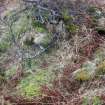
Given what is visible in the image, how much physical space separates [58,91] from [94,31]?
121 centimetres

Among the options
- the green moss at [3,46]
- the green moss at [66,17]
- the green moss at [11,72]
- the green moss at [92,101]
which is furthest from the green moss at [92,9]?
the green moss at [92,101]

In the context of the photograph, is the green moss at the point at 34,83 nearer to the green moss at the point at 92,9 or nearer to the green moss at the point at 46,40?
the green moss at the point at 46,40

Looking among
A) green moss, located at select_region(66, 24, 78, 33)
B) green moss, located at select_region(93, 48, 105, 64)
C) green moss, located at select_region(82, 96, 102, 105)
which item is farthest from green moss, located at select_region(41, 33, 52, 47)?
green moss, located at select_region(82, 96, 102, 105)

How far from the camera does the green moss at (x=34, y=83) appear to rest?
13.2 ft

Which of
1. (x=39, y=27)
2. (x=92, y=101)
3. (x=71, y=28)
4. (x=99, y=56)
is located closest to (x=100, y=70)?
(x=99, y=56)

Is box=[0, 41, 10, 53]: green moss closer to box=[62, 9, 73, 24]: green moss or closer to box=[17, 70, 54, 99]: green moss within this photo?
box=[17, 70, 54, 99]: green moss

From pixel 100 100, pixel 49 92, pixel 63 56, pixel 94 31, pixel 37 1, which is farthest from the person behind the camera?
pixel 37 1

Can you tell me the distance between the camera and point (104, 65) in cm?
405

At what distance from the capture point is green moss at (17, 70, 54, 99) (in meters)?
4.03

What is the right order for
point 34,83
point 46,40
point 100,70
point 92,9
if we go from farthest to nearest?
point 92,9
point 46,40
point 34,83
point 100,70

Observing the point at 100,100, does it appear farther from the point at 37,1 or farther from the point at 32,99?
the point at 37,1

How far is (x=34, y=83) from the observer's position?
13.7ft

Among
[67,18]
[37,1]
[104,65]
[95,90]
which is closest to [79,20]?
[67,18]

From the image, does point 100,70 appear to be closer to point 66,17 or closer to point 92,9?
point 66,17
